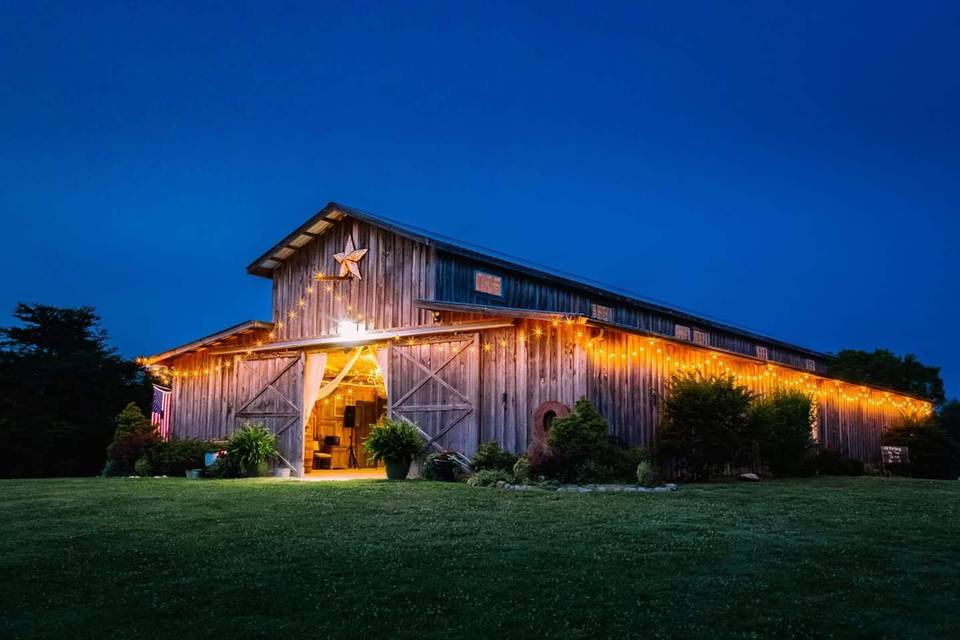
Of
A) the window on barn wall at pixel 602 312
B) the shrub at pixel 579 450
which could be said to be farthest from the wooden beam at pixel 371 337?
the window on barn wall at pixel 602 312

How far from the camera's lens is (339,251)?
874 inches

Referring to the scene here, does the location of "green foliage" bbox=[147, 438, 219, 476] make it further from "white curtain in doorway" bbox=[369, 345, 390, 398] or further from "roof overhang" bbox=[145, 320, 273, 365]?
"white curtain in doorway" bbox=[369, 345, 390, 398]

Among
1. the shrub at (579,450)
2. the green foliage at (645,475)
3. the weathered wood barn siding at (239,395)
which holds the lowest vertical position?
the green foliage at (645,475)

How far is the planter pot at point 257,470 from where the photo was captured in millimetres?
21016

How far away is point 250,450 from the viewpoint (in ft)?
68.5

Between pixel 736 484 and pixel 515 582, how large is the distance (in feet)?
35.8

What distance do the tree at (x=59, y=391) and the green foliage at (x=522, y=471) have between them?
20.0 m

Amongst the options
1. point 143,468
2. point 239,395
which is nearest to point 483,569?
point 143,468

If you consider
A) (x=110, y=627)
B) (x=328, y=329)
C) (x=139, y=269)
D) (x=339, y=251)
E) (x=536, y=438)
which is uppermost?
(x=139, y=269)

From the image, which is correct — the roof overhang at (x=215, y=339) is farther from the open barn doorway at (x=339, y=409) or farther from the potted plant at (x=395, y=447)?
the potted plant at (x=395, y=447)

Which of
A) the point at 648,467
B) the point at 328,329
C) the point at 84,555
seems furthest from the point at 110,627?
the point at 328,329

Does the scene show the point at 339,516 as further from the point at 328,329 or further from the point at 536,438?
the point at 328,329

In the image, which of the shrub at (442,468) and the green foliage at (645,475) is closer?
the green foliage at (645,475)

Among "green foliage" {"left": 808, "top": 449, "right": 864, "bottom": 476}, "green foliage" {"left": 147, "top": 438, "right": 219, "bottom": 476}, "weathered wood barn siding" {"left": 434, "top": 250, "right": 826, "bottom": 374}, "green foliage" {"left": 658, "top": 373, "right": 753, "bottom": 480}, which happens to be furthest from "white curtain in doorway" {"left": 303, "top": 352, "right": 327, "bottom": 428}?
"green foliage" {"left": 808, "top": 449, "right": 864, "bottom": 476}
